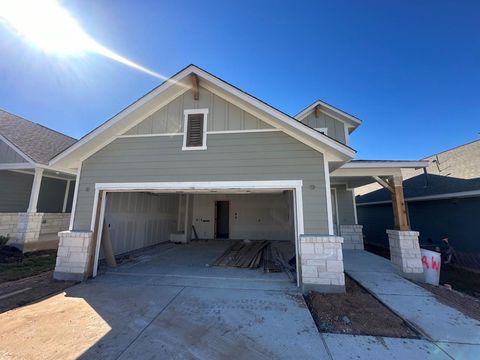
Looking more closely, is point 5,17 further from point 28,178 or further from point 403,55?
point 403,55

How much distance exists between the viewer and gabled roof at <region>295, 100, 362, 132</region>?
341 inches

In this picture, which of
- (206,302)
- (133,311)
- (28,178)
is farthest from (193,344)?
(28,178)

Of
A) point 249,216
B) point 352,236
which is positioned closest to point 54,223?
point 249,216

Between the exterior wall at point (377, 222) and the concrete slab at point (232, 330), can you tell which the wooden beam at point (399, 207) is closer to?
the concrete slab at point (232, 330)

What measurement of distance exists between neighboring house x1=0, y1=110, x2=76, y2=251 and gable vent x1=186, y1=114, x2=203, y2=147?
17.6 ft

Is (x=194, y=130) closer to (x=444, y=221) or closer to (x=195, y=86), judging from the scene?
(x=195, y=86)

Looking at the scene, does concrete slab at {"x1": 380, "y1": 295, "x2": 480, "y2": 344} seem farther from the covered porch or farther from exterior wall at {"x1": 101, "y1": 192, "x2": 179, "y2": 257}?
exterior wall at {"x1": 101, "y1": 192, "x2": 179, "y2": 257}

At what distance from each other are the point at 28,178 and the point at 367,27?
49.8 ft

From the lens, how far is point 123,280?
16.4 feet

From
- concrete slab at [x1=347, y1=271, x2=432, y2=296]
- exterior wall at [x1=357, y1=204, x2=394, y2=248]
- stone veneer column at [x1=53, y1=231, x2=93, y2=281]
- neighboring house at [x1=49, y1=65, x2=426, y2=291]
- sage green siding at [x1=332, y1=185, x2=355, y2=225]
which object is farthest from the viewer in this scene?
exterior wall at [x1=357, y1=204, x2=394, y2=248]

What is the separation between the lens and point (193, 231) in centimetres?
1220

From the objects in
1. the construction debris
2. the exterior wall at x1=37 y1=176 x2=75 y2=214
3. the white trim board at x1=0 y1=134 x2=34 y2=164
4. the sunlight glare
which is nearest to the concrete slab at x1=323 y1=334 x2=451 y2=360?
the construction debris

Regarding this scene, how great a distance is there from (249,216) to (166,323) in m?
9.29

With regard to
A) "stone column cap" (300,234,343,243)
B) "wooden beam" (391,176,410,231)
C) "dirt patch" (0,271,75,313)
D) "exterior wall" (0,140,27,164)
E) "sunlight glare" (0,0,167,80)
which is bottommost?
"dirt patch" (0,271,75,313)
